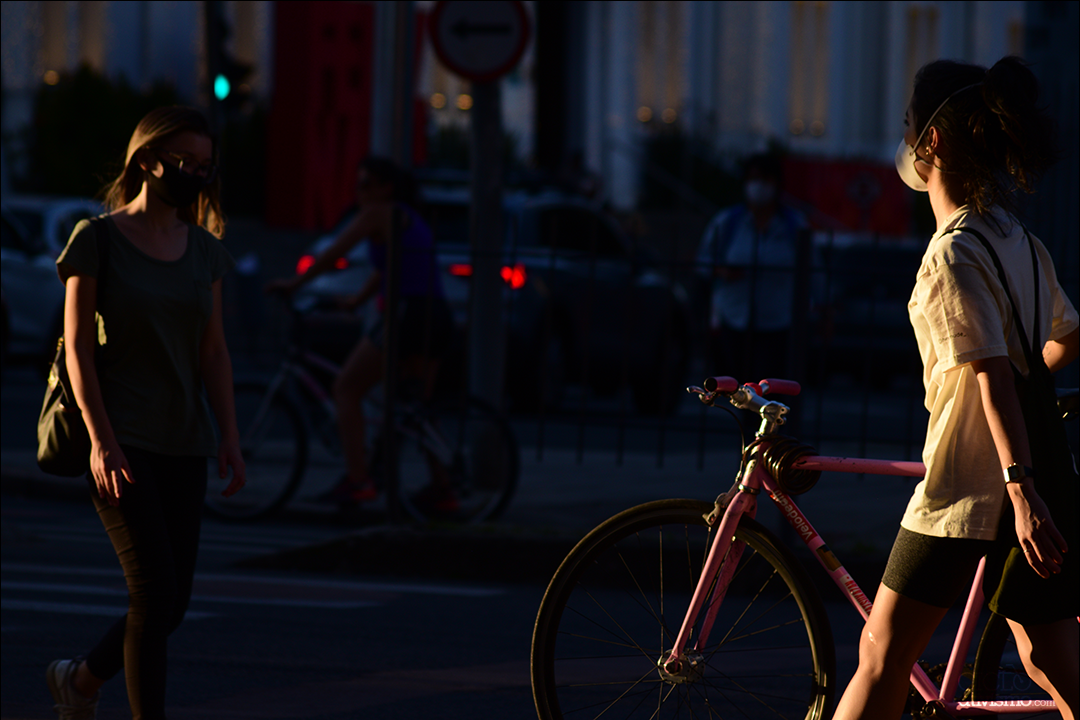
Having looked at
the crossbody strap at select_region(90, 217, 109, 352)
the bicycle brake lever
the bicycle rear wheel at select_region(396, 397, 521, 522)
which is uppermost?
the crossbody strap at select_region(90, 217, 109, 352)

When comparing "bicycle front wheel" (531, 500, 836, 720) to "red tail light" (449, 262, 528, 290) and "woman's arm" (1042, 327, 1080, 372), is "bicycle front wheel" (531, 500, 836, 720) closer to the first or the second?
"woman's arm" (1042, 327, 1080, 372)

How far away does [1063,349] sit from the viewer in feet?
11.3

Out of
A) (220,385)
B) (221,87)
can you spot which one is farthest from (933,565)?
(221,87)

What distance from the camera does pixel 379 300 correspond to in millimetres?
8375

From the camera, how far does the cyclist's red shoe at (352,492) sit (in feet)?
26.8

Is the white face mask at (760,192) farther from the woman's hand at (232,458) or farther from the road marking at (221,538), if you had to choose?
the woman's hand at (232,458)

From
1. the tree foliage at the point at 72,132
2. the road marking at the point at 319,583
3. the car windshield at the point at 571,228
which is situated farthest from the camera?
the tree foliage at the point at 72,132

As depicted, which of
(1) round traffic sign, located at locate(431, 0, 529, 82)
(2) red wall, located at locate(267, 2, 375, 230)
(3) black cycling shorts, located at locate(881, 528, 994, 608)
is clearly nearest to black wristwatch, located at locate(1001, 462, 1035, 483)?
(3) black cycling shorts, located at locate(881, 528, 994, 608)

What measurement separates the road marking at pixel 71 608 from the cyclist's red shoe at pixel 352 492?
83.3 inches

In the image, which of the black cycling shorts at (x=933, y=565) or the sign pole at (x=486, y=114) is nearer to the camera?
the black cycling shorts at (x=933, y=565)

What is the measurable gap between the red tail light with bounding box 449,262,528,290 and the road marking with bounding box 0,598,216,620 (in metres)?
2.31

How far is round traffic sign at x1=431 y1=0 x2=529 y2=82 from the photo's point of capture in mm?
8766

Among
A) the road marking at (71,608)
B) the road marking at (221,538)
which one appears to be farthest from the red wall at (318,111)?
the road marking at (71,608)

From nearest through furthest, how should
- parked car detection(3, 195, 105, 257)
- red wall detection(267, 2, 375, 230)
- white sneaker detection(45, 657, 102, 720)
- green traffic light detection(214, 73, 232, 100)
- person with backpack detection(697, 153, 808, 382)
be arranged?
1. white sneaker detection(45, 657, 102, 720)
2. person with backpack detection(697, 153, 808, 382)
3. green traffic light detection(214, 73, 232, 100)
4. parked car detection(3, 195, 105, 257)
5. red wall detection(267, 2, 375, 230)
